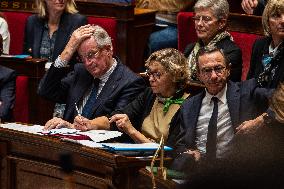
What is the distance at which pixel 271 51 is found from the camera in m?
3.39

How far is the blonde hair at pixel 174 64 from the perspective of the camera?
315 cm

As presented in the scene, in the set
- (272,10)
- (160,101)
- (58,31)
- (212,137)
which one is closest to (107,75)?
(160,101)

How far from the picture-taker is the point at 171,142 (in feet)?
9.96

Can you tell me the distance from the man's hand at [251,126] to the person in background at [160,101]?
0.30m

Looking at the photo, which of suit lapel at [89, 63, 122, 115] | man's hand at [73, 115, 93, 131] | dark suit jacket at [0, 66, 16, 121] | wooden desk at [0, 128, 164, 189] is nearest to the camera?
wooden desk at [0, 128, 164, 189]

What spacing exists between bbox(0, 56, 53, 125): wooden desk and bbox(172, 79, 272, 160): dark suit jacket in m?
1.38

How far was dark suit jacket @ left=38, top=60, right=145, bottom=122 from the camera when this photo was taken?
345 cm

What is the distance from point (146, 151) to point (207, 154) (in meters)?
0.38

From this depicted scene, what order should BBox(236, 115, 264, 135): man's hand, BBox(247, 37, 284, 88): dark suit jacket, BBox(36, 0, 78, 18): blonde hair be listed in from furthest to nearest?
BBox(36, 0, 78, 18): blonde hair → BBox(247, 37, 284, 88): dark suit jacket → BBox(236, 115, 264, 135): man's hand

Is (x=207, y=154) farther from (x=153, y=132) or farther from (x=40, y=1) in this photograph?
(x=40, y=1)

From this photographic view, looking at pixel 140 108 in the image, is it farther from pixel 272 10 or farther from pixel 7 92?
pixel 7 92

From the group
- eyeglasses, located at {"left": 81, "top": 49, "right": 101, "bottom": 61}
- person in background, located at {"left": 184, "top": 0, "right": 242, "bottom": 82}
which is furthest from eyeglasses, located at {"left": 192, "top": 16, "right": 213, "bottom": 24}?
eyeglasses, located at {"left": 81, "top": 49, "right": 101, "bottom": 61}

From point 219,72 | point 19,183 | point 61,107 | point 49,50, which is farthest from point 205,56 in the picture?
point 49,50

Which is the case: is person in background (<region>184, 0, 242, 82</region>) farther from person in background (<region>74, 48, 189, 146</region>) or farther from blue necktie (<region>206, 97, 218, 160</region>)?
blue necktie (<region>206, 97, 218, 160</region>)
